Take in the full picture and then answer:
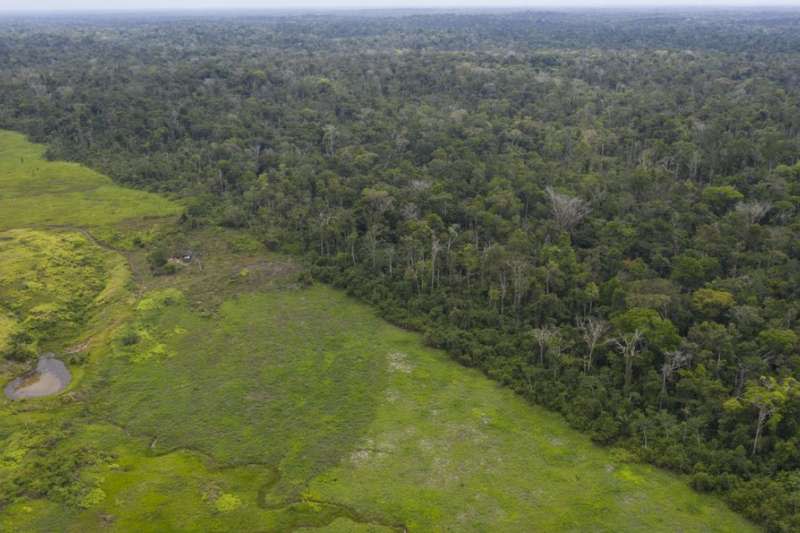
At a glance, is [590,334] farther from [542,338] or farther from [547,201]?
[547,201]

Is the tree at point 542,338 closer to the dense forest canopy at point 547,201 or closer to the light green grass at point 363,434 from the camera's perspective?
the dense forest canopy at point 547,201

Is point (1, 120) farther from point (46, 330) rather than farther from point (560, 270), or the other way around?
point (560, 270)

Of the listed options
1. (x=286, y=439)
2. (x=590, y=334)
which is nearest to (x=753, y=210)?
(x=590, y=334)

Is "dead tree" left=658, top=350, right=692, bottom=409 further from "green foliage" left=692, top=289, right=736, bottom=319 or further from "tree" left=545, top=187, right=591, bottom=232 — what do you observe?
"tree" left=545, top=187, right=591, bottom=232

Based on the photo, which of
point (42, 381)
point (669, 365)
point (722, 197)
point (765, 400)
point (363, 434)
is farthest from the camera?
point (722, 197)

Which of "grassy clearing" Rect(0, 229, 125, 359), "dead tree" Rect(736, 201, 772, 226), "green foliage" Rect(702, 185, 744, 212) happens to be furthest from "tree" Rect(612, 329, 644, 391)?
"grassy clearing" Rect(0, 229, 125, 359)

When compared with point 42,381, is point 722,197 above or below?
above

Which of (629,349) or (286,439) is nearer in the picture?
(286,439)
